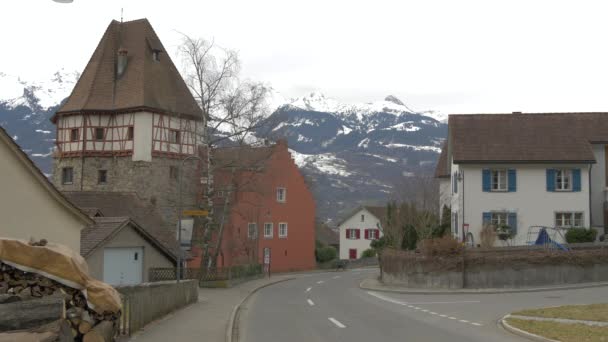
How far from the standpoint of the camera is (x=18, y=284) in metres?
12.6

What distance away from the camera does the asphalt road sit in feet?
59.6

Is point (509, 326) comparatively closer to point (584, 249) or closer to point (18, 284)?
point (18, 284)

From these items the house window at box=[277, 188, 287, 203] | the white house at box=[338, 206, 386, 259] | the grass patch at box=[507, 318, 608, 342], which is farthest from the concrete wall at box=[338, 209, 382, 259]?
→ the grass patch at box=[507, 318, 608, 342]

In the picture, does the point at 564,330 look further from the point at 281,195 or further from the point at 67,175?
the point at 281,195

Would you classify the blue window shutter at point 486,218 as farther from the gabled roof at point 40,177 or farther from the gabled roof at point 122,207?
the gabled roof at point 40,177

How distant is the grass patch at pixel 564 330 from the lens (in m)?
15.9

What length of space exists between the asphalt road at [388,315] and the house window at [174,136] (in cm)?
2126

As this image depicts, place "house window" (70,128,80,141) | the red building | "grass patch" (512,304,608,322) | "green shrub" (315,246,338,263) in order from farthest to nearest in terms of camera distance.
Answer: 1. "green shrub" (315,246,338,263)
2. the red building
3. "house window" (70,128,80,141)
4. "grass patch" (512,304,608,322)

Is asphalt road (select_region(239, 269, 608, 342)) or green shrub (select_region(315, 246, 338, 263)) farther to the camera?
green shrub (select_region(315, 246, 338, 263))

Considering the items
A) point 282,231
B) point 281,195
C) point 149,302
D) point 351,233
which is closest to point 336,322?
point 149,302

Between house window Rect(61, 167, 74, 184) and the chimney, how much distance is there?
808 centimetres

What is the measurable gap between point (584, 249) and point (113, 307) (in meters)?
30.9

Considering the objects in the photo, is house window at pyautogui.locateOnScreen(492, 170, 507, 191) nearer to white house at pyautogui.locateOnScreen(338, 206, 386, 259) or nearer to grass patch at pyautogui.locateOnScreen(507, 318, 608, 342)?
grass patch at pyautogui.locateOnScreen(507, 318, 608, 342)

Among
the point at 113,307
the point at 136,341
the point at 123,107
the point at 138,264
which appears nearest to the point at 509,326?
the point at 136,341
